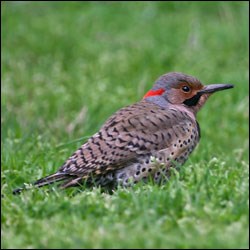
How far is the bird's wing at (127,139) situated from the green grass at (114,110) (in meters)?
0.24

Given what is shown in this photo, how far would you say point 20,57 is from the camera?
37.9 feet

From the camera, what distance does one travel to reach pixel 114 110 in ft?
33.7

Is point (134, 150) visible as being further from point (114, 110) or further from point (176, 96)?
point (114, 110)

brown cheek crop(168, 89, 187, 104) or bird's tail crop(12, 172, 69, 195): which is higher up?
brown cheek crop(168, 89, 187, 104)

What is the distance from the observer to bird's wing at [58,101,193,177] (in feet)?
21.5

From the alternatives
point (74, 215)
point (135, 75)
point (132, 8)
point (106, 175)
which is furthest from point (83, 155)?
point (132, 8)

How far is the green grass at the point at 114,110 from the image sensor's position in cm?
505

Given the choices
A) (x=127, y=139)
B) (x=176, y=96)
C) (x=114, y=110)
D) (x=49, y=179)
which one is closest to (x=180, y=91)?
(x=176, y=96)

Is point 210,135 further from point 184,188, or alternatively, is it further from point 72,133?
point 184,188

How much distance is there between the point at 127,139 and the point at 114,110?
356cm

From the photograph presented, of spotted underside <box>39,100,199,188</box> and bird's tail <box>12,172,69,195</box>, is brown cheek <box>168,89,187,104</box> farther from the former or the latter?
bird's tail <box>12,172,69,195</box>

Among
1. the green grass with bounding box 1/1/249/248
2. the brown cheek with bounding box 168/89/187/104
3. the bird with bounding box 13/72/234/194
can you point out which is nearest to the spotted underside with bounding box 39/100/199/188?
the bird with bounding box 13/72/234/194

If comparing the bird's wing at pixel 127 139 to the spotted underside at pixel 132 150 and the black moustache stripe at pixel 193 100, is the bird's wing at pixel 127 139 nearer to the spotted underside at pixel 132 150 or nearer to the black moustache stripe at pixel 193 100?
the spotted underside at pixel 132 150

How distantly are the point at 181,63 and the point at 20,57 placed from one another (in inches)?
80.1
